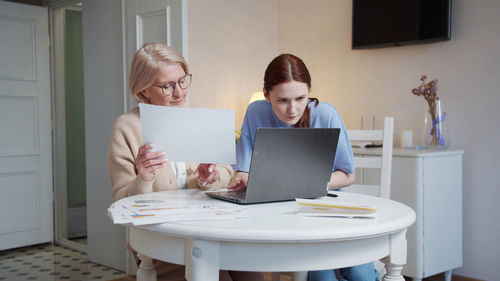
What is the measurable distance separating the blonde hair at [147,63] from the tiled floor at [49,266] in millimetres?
2054

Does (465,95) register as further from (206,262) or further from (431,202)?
(206,262)

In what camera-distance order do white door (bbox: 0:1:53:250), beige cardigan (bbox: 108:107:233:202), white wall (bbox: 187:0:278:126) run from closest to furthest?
beige cardigan (bbox: 108:107:233:202), white wall (bbox: 187:0:278:126), white door (bbox: 0:1:53:250)

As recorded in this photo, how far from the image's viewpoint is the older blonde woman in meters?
1.77

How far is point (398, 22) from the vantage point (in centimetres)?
332

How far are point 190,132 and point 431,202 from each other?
1873 millimetres

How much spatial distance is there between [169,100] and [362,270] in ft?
2.94

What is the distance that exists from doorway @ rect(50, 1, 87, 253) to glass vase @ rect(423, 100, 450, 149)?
9.97ft

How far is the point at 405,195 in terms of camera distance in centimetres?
291

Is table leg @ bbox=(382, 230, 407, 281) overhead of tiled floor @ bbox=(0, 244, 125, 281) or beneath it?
overhead

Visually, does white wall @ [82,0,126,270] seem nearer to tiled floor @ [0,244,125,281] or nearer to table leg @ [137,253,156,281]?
tiled floor @ [0,244,125,281]

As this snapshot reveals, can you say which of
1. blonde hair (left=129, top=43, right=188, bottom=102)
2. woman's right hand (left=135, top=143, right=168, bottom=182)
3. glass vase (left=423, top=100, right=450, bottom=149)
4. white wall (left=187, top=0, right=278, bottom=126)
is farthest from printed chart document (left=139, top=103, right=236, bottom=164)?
glass vase (left=423, top=100, right=450, bottom=149)

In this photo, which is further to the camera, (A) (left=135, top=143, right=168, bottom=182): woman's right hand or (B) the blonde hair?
(B) the blonde hair

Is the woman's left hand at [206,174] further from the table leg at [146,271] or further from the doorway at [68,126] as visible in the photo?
the doorway at [68,126]

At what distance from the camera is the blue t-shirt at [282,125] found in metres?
1.86
